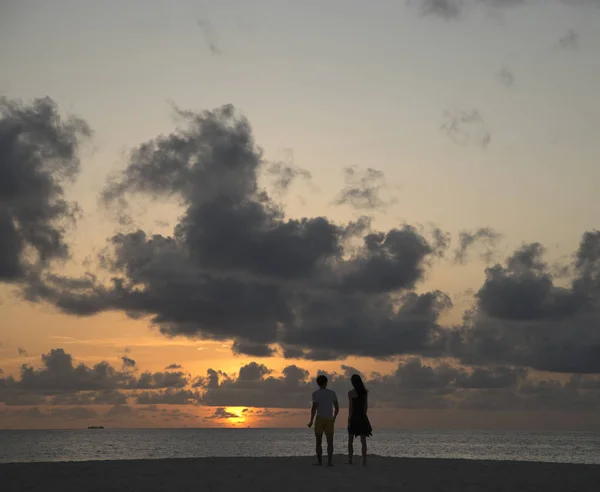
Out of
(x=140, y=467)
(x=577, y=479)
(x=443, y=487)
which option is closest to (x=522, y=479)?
(x=577, y=479)

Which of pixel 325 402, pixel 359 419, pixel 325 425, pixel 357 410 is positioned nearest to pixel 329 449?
pixel 325 425

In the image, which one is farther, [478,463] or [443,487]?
[478,463]

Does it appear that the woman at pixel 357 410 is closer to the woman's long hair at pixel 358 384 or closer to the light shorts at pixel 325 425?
the woman's long hair at pixel 358 384

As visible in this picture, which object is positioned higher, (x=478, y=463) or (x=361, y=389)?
(x=361, y=389)

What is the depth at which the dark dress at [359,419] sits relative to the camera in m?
23.2

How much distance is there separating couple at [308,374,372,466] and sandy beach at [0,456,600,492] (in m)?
0.85

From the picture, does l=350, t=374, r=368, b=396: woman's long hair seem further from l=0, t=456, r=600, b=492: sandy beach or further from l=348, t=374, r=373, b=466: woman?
l=0, t=456, r=600, b=492: sandy beach

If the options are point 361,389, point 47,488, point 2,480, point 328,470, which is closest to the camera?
point 47,488

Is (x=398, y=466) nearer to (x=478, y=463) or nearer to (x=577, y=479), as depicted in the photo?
(x=478, y=463)

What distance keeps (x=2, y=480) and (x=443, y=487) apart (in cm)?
1181

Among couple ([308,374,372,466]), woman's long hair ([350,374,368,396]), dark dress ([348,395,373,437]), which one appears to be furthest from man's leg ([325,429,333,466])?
woman's long hair ([350,374,368,396])

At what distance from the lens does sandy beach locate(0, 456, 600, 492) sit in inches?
736

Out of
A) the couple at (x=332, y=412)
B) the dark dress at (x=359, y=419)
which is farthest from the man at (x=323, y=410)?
the dark dress at (x=359, y=419)

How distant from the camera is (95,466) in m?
22.2
